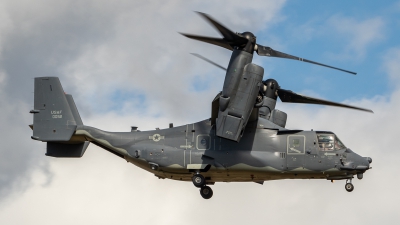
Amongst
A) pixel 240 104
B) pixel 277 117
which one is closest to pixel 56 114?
pixel 240 104

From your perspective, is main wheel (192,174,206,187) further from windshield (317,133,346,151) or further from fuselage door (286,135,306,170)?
windshield (317,133,346,151)

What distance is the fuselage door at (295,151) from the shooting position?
29.7 m

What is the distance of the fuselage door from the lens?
97.5 feet

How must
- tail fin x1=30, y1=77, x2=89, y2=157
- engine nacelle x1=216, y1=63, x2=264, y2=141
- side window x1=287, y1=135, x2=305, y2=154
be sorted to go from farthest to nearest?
1. tail fin x1=30, y1=77, x2=89, y2=157
2. side window x1=287, y1=135, x2=305, y2=154
3. engine nacelle x1=216, y1=63, x2=264, y2=141

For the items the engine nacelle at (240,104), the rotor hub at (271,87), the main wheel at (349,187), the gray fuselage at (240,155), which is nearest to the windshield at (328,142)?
the gray fuselage at (240,155)

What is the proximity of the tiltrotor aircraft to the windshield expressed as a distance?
0.04m

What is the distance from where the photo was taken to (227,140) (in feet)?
99.1

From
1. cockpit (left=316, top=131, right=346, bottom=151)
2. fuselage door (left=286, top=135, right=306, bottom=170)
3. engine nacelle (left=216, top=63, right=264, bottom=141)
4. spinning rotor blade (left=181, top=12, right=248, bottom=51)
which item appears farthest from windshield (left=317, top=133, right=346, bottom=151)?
spinning rotor blade (left=181, top=12, right=248, bottom=51)

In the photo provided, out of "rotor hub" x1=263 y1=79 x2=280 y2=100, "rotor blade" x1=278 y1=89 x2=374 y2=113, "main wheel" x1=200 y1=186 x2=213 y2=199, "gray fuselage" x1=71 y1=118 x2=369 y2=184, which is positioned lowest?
"main wheel" x1=200 y1=186 x2=213 y2=199

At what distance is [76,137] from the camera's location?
103 feet

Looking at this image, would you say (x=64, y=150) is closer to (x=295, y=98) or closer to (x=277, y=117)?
(x=277, y=117)

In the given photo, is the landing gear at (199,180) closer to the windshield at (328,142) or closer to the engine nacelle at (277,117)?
the engine nacelle at (277,117)

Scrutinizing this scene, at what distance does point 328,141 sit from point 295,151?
1.34 m

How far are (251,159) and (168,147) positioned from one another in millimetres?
3286
